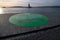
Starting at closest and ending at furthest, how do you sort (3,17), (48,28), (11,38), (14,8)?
(11,38) → (48,28) → (3,17) → (14,8)

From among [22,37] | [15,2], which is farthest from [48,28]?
[15,2]

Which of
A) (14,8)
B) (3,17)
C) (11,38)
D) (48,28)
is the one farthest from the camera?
(14,8)

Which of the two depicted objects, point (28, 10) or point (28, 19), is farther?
point (28, 10)

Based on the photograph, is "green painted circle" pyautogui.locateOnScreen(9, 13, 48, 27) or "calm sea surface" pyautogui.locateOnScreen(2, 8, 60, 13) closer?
"green painted circle" pyautogui.locateOnScreen(9, 13, 48, 27)

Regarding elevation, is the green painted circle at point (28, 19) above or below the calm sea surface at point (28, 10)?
below

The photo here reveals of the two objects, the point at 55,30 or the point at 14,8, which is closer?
the point at 55,30

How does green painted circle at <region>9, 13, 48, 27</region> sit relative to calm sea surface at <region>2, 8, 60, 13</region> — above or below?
below

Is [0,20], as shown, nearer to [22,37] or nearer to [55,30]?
[22,37]

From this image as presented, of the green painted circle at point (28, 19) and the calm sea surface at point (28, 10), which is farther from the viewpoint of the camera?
the calm sea surface at point (28, 10)
